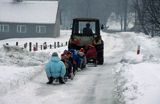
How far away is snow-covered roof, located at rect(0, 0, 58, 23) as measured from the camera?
229 feet

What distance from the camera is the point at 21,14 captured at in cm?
7094

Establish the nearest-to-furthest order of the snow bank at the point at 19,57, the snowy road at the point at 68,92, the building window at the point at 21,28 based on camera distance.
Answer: the snowy road at the point at 68,92
the snow bank at the point at 19,57
the building window at the point at 21,28

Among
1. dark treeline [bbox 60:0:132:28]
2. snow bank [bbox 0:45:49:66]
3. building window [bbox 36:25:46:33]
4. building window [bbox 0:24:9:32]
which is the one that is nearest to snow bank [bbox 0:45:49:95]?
snow bank [bbox 0:45:49:66]

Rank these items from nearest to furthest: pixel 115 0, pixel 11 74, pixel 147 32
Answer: pixel 11 74 < pixel 147 32 < pixel 115 0

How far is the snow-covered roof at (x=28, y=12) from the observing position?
69938 millimetres

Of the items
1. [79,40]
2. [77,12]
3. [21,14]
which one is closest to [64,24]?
[77,12]

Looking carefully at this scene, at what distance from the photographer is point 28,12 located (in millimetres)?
71438

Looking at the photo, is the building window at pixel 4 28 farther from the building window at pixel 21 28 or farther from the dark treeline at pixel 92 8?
the dark treeline at pixel 92 8

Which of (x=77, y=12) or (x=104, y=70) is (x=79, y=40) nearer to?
(x=104, y=70)

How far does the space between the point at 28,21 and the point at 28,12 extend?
223 centimetres

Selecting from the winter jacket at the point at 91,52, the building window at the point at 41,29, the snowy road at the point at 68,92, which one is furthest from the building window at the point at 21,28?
the snowy road at the point at 68,92

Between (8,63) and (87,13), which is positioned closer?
(8,63)

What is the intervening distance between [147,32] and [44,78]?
50789 millimetres

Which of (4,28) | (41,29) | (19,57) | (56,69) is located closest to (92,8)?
(41,29)
